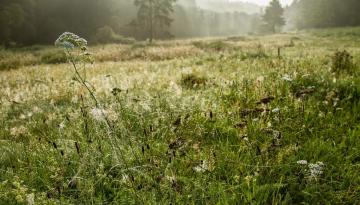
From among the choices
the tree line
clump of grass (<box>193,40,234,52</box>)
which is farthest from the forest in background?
clump of grass (<box>193,40,234,52</box>)

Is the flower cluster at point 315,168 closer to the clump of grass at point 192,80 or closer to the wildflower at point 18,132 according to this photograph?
the wildflower at point 18,132

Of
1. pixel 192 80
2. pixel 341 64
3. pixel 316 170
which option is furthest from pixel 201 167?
pixel 341 64

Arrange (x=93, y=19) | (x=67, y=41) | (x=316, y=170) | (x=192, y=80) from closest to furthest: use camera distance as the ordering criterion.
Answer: (x=67, y=41)
(x=316, y=170)
(x=192, y=80)
(x=93, y=19)

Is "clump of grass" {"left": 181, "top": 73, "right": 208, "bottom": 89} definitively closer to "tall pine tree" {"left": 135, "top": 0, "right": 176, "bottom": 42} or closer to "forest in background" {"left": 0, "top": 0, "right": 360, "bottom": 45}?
"forest in background" {"left": 0, "top": 0, "right": 360, "bottom": 45}

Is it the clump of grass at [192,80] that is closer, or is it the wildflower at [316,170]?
the wildflower at [316,170]

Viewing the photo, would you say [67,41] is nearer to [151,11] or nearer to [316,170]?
[316,170]

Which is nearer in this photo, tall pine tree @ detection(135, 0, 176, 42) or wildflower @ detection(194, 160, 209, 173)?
wildflower @ detection(194, 160, 209, 173)

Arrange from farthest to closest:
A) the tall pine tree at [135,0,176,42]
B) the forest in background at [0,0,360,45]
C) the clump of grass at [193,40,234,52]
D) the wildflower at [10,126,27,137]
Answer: the tall pine tree at [135,0,176,42] < the forest in background at [0,0,360,45] < the clump of grass at [193,40,234,52] < the wildflower at [10,126,27,137]

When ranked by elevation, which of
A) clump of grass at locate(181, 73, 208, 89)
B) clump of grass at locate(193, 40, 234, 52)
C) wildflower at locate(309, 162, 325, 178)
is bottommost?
clump of grass at locate(193, 40, 234, 52)

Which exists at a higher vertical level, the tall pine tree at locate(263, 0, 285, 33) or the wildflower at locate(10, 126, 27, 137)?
the tall pine tree at locate(263, 0, 285, 33)

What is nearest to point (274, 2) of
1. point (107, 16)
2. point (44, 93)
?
point (107, 16)

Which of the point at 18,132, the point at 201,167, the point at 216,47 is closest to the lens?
the point at 201,167

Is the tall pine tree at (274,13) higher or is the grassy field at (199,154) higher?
the tall pine tree at (274,13)

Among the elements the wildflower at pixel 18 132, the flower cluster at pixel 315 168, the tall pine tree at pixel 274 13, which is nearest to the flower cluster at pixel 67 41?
the flower cluster at pixel 315 168
